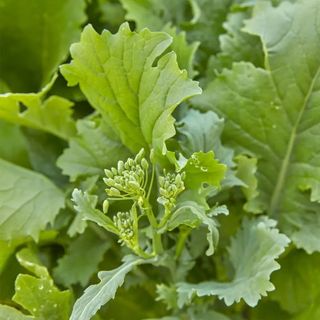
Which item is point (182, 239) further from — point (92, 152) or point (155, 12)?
point (155, 12)

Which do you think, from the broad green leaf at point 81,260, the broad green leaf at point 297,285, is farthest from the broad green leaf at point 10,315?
the broad green leaf at point 297,285

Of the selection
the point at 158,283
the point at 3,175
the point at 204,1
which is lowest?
the point at 158,283

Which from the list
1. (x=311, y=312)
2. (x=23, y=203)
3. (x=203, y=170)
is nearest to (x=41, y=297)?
(x=23, y=203)

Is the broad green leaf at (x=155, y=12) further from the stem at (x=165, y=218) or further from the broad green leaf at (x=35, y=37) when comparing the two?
the stem at (x=165, y=218)

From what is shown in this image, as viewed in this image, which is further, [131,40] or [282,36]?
[282,36]

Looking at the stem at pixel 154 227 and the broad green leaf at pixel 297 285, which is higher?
the stem at pixel 154 227

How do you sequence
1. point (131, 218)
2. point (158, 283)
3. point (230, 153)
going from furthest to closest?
point (158, 283) < point (230, 153) < point (131, 218)

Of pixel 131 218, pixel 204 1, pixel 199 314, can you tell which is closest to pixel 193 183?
pixel 131 218

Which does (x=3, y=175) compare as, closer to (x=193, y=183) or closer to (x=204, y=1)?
(x=193, y=183)
